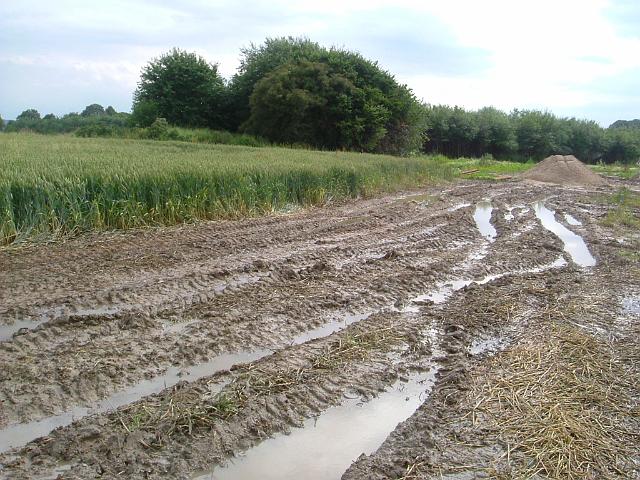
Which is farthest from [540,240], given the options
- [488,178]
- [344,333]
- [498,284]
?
[488,178]

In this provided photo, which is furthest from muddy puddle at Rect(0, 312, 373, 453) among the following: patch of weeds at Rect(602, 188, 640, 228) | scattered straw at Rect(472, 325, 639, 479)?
patch of weeds at Rect(602, 188, 640, 228)

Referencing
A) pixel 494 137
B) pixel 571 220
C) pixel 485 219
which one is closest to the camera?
pixel 485 219

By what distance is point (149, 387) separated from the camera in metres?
4.43

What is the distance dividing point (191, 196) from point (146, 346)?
6733 mm

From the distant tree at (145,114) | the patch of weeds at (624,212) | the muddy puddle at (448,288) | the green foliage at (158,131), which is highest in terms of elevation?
the distant tree at (145,114)

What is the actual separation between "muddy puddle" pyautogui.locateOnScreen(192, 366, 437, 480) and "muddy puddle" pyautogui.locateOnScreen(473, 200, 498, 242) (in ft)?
25.3

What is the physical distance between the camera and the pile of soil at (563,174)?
28500 mm

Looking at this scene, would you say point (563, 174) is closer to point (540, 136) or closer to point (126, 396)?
point (126, 396)

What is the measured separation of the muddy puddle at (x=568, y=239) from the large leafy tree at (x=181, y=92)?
1012 inches

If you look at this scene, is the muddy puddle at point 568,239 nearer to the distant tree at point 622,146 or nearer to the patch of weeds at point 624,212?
the patch of weeds at point 624,212

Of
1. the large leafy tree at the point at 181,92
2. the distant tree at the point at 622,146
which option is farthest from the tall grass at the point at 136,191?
the distant tree at the point at 622,146

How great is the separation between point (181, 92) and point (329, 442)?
3651 cm

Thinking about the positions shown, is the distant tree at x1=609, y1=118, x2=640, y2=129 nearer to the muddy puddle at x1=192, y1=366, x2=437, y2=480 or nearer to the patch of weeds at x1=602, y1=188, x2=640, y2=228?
the patch of weeds at x1=602, y1=188, x2=640, y2=228

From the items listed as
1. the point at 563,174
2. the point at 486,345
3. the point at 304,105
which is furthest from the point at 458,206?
the point at 304,105
